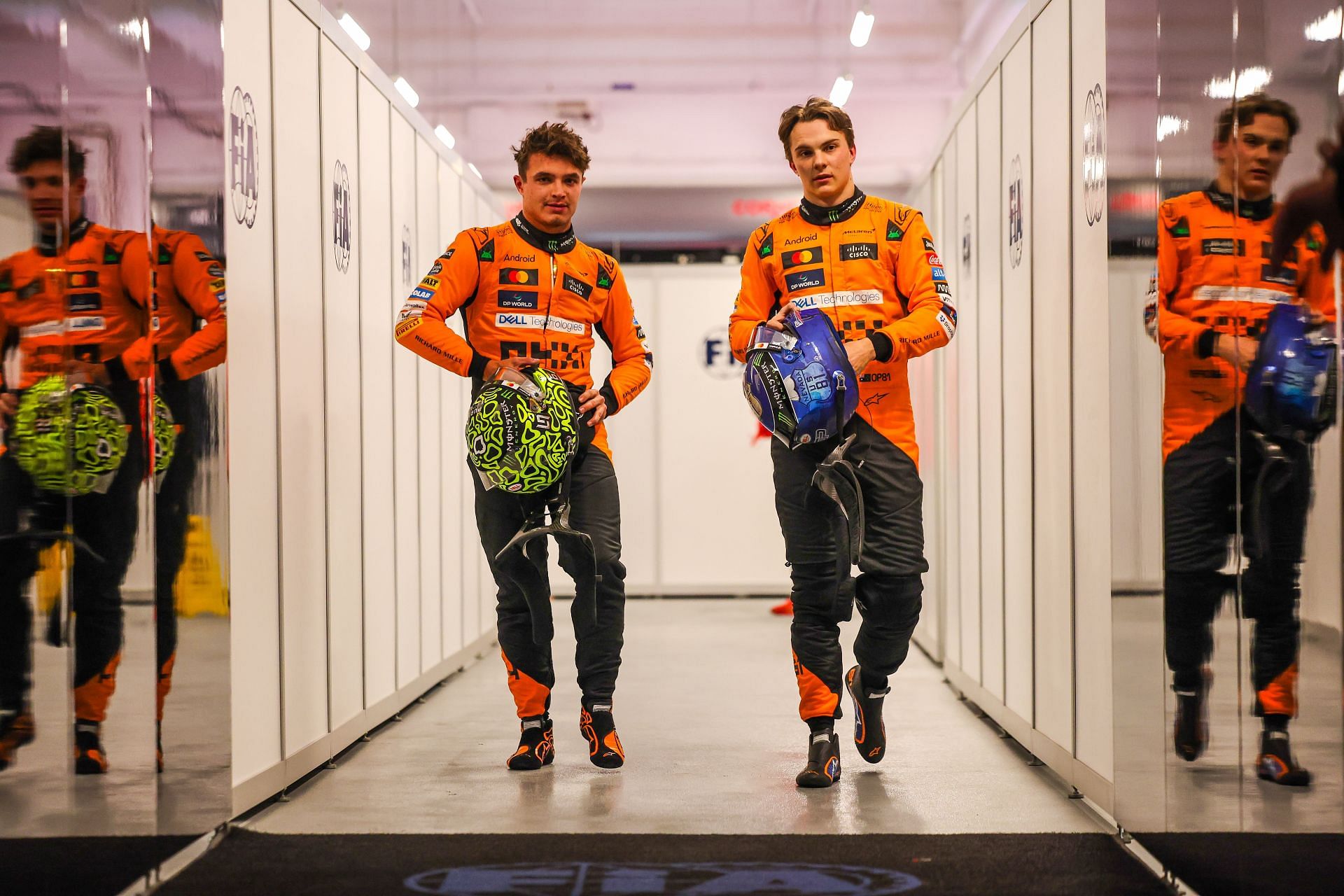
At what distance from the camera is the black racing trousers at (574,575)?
10.7 feet

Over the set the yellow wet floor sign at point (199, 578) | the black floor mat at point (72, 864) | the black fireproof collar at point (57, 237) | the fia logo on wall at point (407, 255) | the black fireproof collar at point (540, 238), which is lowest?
the black floor mat at point (72, 864)

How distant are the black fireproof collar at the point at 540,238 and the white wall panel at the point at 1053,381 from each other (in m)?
1.26

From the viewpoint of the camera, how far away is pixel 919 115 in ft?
31.2

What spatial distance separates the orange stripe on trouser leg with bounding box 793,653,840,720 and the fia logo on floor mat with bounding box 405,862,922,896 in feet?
2.58

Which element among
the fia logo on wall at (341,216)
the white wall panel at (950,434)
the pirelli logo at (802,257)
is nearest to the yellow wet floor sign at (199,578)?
the fia logo on wall at (341,216)

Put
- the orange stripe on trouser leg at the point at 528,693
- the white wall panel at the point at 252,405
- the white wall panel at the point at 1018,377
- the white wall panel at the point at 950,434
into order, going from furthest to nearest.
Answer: the white wall panel at the point at 950,434, the white wall panel at the point at 1018,377, the orange stripe on trouser leg at the point at 528,693, the white wall panel at the point at 252,405

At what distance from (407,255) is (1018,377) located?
7.07ft

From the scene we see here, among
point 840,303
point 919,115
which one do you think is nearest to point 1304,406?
point 840,303

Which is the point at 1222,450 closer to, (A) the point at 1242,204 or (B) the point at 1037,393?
(A) the point at 1242,204

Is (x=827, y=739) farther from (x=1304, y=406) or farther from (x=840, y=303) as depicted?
(x=1304, y=406)

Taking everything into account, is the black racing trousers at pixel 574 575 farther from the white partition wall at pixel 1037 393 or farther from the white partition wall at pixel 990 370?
the white partition wall at pixel 990 370

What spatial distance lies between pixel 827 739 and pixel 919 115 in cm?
732

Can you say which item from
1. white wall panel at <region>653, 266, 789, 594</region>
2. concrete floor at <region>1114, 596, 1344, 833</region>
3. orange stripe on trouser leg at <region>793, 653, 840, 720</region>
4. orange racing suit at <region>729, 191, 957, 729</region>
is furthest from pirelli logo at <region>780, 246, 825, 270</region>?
white wall panel at <region>653, 266, 789, 594</region>

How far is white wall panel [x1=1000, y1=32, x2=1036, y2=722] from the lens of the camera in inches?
137
